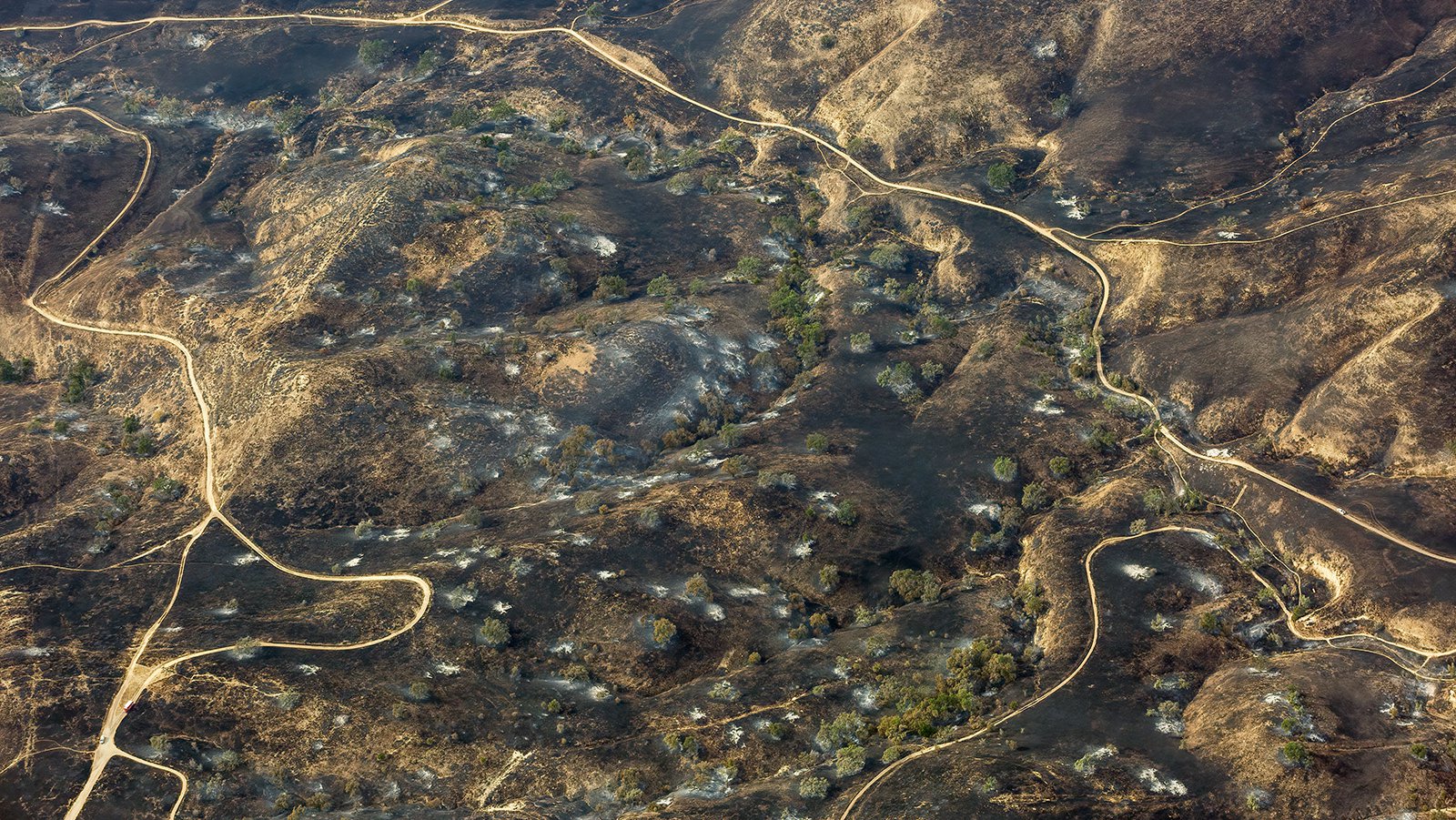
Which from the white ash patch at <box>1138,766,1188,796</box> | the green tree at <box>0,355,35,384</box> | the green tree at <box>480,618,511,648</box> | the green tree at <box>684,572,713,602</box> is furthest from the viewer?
the green tree at <box>0,355,35,384</box>

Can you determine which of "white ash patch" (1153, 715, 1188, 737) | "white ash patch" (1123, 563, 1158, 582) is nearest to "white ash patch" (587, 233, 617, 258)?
"white ash patch" (1123, 563, 1158, 582)

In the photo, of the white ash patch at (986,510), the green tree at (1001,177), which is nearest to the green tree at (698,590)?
the white ash patch at (986,510)

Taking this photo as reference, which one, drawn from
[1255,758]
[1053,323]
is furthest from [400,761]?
[1053,323]

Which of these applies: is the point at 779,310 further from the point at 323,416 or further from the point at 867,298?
the point at 323,416

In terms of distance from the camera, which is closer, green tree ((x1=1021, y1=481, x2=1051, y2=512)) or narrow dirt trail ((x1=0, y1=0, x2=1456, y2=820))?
narrow dirt trail ((x1=0, y1=0, x2=1456, y2=820))

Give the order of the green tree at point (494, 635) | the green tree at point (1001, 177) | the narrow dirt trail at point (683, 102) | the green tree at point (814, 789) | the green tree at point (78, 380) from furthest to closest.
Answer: the green tree at point (1001, 177)
the green tree at point (78, 380)
the green tree at point (494, 635)
the narrow dirt trail at point (683, 102)
the green tree at point (814, 789)

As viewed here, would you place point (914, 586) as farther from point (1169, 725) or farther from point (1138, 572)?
point (1169, 725)

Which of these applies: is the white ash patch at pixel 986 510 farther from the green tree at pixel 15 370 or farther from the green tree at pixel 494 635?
the green tree at pixel 15 370

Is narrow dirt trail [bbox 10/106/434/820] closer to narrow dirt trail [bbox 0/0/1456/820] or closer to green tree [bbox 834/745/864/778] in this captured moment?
narrow dirt trail [bbox 0/0/1456/820]
